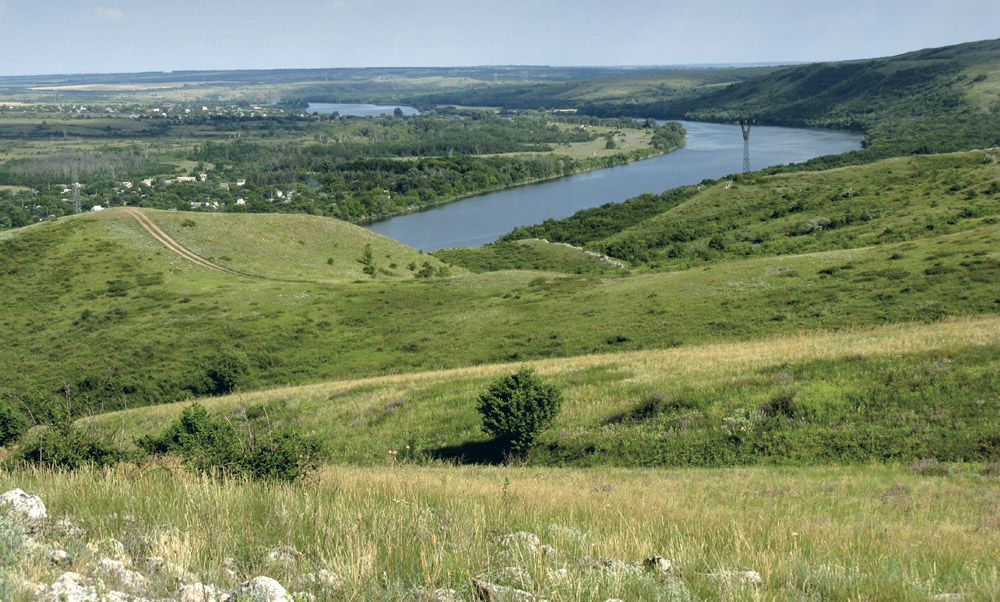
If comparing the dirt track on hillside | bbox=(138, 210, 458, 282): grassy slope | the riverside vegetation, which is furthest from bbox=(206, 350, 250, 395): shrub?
the dirt track on hillside

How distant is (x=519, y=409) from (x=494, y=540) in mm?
12384

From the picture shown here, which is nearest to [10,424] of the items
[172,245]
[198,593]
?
[198,593]

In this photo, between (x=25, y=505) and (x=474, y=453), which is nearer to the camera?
(x=25, y=505)

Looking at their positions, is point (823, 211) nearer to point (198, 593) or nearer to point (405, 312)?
point (405, 312)

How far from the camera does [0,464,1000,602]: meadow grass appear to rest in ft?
16.8

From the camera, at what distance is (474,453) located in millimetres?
19281

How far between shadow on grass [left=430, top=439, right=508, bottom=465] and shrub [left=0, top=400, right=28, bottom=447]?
1818 cm

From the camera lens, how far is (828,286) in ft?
111

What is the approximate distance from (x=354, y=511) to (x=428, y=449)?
1313 centimetres

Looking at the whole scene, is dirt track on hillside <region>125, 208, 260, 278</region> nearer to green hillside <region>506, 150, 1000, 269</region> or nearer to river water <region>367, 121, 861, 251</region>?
green hillside <region>506, 150, 1000, 269</region>

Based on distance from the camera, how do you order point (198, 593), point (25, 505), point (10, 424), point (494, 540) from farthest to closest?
point (10, 424) < point (25, 505) < point (494, 540) < point (198, 593)

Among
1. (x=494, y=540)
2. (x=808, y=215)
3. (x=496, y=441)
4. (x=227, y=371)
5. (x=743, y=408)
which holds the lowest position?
(x=227, y=371)

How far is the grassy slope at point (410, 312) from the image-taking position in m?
31.7

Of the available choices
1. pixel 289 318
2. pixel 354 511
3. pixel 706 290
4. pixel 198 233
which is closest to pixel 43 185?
pixel 198 233
